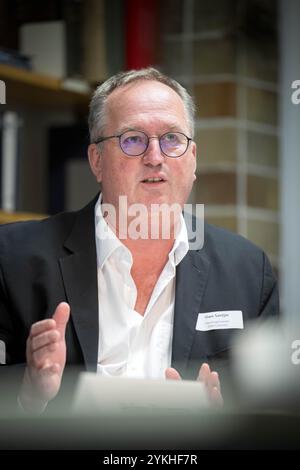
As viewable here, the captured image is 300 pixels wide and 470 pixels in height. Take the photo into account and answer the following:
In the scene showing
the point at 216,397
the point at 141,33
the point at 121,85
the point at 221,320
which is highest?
the point at 141,33

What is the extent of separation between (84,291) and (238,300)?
0.66ft

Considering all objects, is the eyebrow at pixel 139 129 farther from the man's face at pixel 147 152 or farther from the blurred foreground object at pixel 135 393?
the blurred foreground object at pixel 135 393

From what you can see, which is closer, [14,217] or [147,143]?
[147,143]

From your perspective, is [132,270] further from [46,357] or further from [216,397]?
[216,397]

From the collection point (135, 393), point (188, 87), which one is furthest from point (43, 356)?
point (188, 87)

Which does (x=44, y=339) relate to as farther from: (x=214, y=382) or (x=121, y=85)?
(x=121, y=85)

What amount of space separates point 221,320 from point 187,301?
0.16 feet

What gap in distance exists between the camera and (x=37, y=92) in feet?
6.15

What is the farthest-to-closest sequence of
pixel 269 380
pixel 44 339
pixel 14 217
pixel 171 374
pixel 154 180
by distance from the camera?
1. pixel 14 217
2. pixel 154 180
3. pixel 171 374
4. pixel 44 339
5. pixel 269 380

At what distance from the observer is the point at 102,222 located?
112 cm

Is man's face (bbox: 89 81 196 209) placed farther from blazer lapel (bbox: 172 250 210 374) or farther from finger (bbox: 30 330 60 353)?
finger (bbox: 30 330 60 353)

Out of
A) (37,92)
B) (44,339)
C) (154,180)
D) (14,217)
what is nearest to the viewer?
(44,339)

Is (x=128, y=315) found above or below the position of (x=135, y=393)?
above
